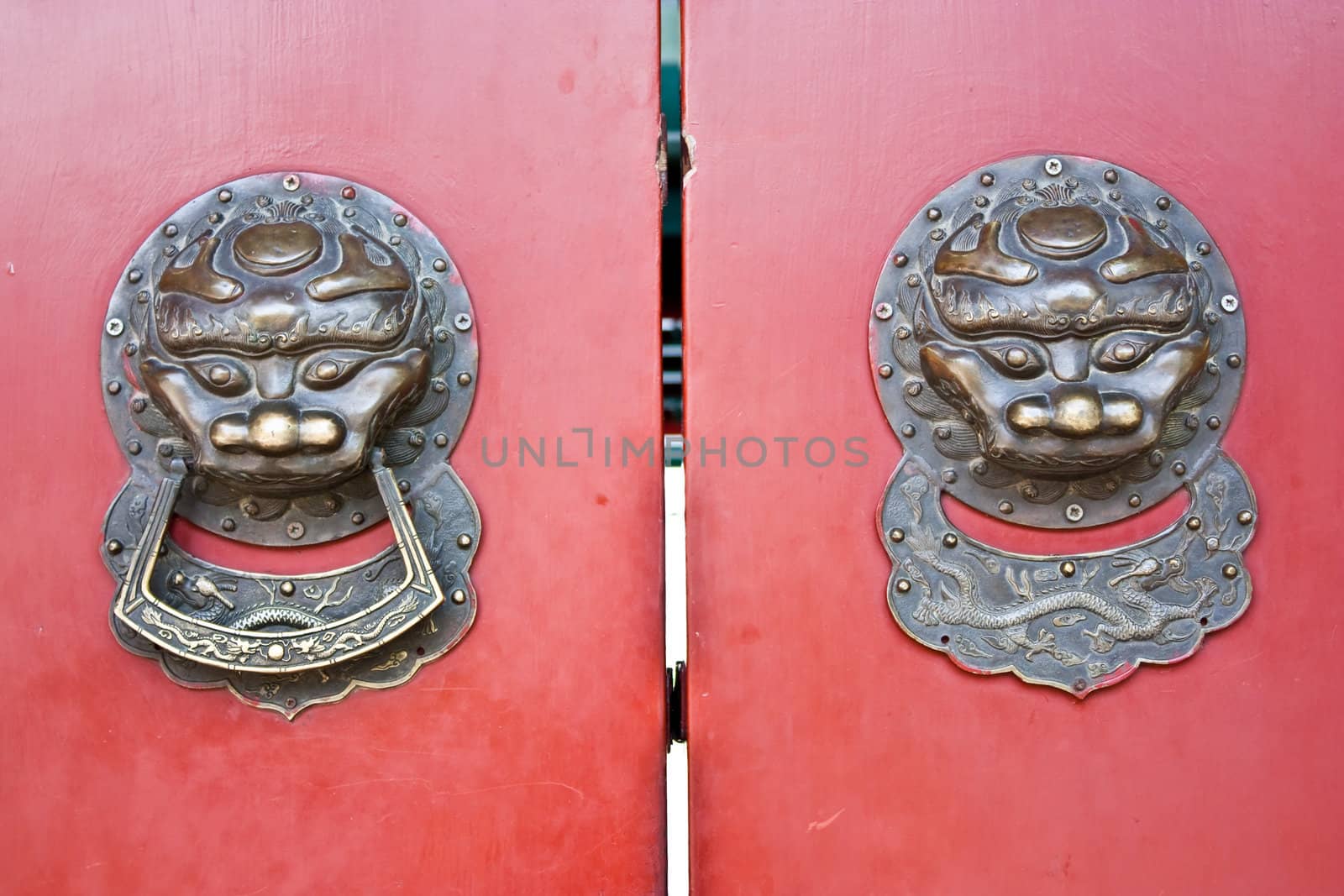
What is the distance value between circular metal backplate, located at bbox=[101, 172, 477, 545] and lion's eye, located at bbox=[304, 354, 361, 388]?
0.06m

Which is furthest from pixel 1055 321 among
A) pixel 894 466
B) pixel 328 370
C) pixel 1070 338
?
pixel 328 370

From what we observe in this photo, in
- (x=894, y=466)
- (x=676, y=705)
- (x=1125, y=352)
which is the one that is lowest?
(x=676, y=705)

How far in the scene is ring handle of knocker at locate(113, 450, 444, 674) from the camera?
0.76m

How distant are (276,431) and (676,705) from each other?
14.8 inches

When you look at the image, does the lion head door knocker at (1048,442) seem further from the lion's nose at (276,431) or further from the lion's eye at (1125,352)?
the lion's nose at (276,431)

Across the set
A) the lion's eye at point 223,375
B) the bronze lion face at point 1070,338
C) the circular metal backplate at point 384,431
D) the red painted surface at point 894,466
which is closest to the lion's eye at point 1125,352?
the bronze lion face at point 1070,338

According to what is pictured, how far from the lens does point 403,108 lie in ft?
2.85

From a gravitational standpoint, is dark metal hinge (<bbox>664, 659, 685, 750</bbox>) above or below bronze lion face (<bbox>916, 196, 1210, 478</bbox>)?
below

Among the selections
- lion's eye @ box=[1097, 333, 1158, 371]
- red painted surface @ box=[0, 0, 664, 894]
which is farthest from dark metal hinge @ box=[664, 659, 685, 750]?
lion's eye @ box=[1097, 333, 1158, 371]

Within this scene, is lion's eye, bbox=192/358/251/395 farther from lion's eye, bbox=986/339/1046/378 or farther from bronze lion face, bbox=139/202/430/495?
lion's eye, bbox=986/339/1046/378

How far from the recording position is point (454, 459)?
85 cm

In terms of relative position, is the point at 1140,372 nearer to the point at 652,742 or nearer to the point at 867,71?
the point at 867,71

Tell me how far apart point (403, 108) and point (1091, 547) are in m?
0.66

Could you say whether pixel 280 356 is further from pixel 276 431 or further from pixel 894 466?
pixel 894 466
